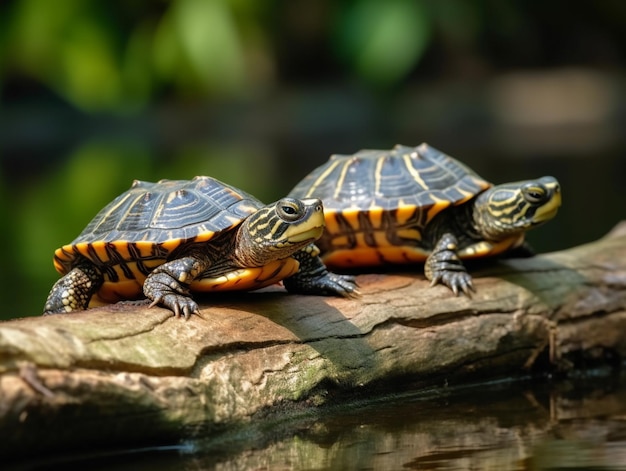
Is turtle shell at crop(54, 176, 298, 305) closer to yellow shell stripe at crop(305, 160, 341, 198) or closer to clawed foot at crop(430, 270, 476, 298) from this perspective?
clawed foot at crop(430, 270, 476, 298)

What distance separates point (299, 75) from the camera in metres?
19.2

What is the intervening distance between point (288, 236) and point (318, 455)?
683 mm

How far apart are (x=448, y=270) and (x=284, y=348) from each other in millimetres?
870

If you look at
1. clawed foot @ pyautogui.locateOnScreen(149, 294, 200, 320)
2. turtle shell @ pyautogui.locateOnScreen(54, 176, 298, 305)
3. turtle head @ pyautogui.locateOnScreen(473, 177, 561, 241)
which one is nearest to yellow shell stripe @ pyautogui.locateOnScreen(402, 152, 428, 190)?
turtle head @ pyautogui.locateOnScreen(473, 177, 561, 241)

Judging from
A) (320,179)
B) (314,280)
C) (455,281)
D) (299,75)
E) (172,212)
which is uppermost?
(172,212)

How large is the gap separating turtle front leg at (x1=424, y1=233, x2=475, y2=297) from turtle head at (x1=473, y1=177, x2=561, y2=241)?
0.61ft

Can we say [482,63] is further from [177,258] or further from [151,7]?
[177,258]

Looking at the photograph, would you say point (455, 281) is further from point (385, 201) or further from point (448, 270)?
point (385, 201)

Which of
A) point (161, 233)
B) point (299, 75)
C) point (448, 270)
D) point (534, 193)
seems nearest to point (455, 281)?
point (448, 270)

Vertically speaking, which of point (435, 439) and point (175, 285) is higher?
point (175, 285)

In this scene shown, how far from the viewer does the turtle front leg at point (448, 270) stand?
343 centimetres

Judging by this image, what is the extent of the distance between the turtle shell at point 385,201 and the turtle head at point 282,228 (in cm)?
77

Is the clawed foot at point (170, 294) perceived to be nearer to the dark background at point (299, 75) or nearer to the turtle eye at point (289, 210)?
the turtle eye at point (289, 210)

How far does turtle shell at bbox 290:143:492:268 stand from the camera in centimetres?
367
